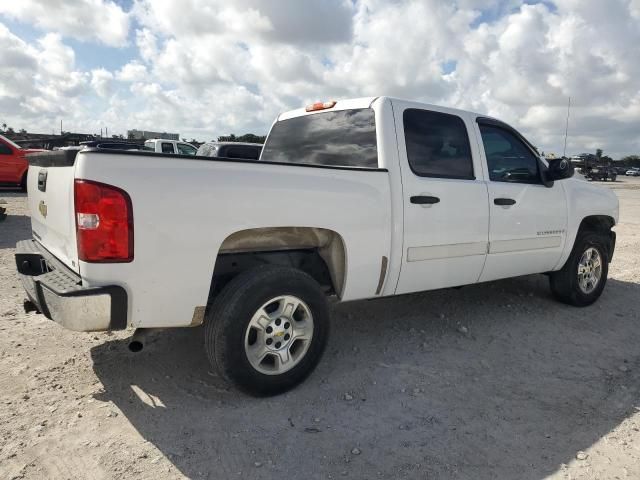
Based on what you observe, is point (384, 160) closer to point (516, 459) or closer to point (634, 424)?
point (516, 459)

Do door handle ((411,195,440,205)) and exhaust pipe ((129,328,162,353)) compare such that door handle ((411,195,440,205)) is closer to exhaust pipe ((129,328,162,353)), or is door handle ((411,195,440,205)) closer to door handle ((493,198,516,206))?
door handle ((493,198,516,206))

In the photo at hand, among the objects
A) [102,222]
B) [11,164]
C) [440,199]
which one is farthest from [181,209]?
[11,164]

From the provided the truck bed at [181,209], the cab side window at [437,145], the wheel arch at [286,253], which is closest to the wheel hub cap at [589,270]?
the cab side window at [437,145]

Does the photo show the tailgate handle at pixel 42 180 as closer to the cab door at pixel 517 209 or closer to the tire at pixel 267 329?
the tire at pixel 267 329

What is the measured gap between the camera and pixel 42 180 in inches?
126

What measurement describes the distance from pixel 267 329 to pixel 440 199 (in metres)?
1.70

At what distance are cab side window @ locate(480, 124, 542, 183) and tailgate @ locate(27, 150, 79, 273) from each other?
3.33 m

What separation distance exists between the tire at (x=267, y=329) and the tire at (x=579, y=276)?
3223mm

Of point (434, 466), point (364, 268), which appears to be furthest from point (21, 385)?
point (434, 466)

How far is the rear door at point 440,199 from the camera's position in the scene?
145 inches

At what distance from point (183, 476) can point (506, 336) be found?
3138 millimetres

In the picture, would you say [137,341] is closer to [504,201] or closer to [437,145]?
[437,145]

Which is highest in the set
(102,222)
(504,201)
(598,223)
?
(504,201)

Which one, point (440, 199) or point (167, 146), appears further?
point (167, 146)
